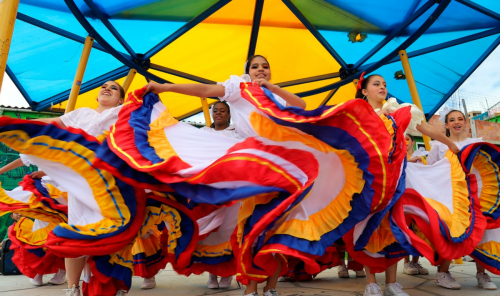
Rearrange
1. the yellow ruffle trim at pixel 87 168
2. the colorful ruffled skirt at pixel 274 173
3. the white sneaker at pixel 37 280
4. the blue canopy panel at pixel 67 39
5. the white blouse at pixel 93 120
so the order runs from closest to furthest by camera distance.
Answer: the colorful ruffled skirt at pixel 274 173 → the yellow ruffle trim at pixel 87 168 → the white blouse at pixel 93 120 → the white sneaker at pixel 37 280 → the blue canopy panel at pixel 67 39

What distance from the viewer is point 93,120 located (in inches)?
101

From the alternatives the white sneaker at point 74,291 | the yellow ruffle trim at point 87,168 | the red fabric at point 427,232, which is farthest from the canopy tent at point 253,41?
the white sneaker at point 74,291

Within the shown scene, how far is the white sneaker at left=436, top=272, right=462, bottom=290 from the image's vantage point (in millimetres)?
2805

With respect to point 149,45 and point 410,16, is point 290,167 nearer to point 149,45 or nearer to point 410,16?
point 410,16

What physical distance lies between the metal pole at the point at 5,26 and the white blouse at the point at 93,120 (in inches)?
17.9

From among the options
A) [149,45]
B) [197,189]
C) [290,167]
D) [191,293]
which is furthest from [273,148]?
[149,45]

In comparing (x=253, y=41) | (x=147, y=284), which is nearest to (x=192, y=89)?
(x=147, y=284)

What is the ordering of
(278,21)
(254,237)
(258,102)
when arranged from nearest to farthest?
(254,237) → (258,102) → (278,21)

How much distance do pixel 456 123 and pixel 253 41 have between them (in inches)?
138

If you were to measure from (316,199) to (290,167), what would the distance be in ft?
1.03

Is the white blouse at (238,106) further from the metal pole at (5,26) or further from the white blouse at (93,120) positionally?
the metal pole at (5,26)

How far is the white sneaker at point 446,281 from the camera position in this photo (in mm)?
2805

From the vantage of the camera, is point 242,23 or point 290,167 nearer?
point 290,167

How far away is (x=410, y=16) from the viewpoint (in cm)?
513
